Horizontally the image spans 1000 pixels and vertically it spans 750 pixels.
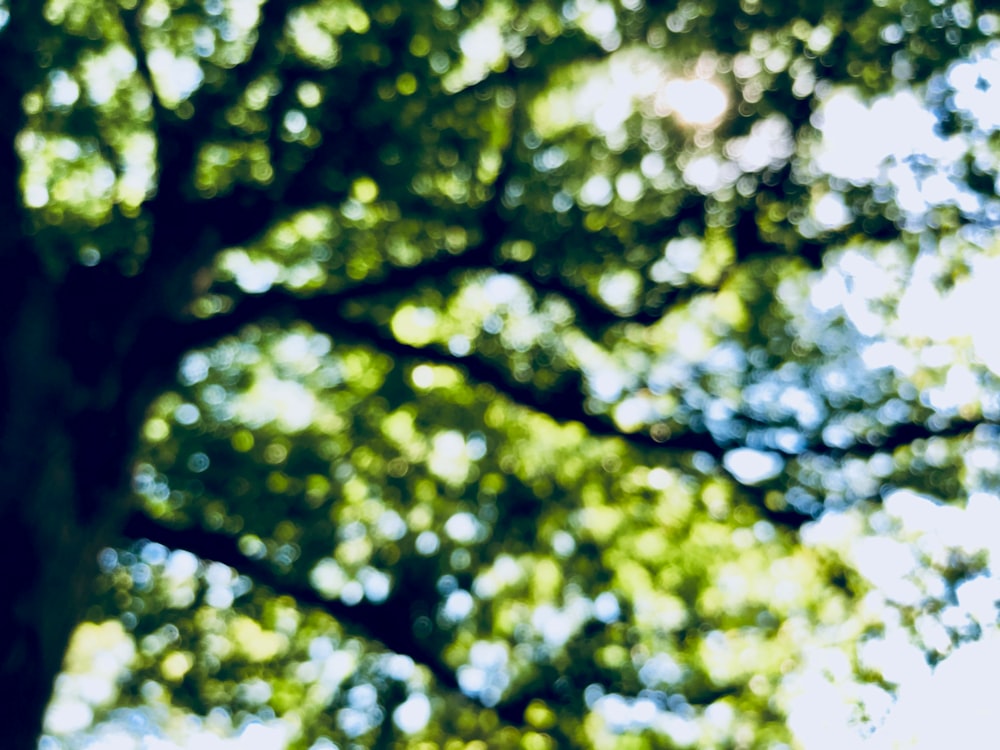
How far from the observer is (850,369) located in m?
6.73

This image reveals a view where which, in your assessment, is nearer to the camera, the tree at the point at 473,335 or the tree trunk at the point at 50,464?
the tree trunk at the point at 50,464

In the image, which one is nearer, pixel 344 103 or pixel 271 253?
pixel 344 103

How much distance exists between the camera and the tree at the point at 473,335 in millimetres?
5898

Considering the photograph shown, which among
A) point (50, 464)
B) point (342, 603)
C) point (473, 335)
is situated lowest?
point (50, 464)

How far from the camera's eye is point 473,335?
22.8 ft

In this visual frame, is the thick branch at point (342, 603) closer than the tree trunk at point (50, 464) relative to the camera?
No

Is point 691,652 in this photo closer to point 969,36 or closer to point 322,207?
point 322,207

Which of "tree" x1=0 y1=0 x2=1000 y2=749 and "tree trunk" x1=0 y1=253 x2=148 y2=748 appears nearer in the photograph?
"tree trunk" x1=0 y1=253 x2=148 y2=748

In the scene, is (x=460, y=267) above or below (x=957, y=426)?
above

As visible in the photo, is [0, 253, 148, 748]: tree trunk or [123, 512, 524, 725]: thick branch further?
[123, 512, 524, 725]: thick branch

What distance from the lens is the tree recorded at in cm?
590

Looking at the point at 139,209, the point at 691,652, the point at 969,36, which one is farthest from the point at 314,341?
the point at 969,36

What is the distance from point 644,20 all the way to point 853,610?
5.29 m

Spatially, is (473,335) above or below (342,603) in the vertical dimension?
above
